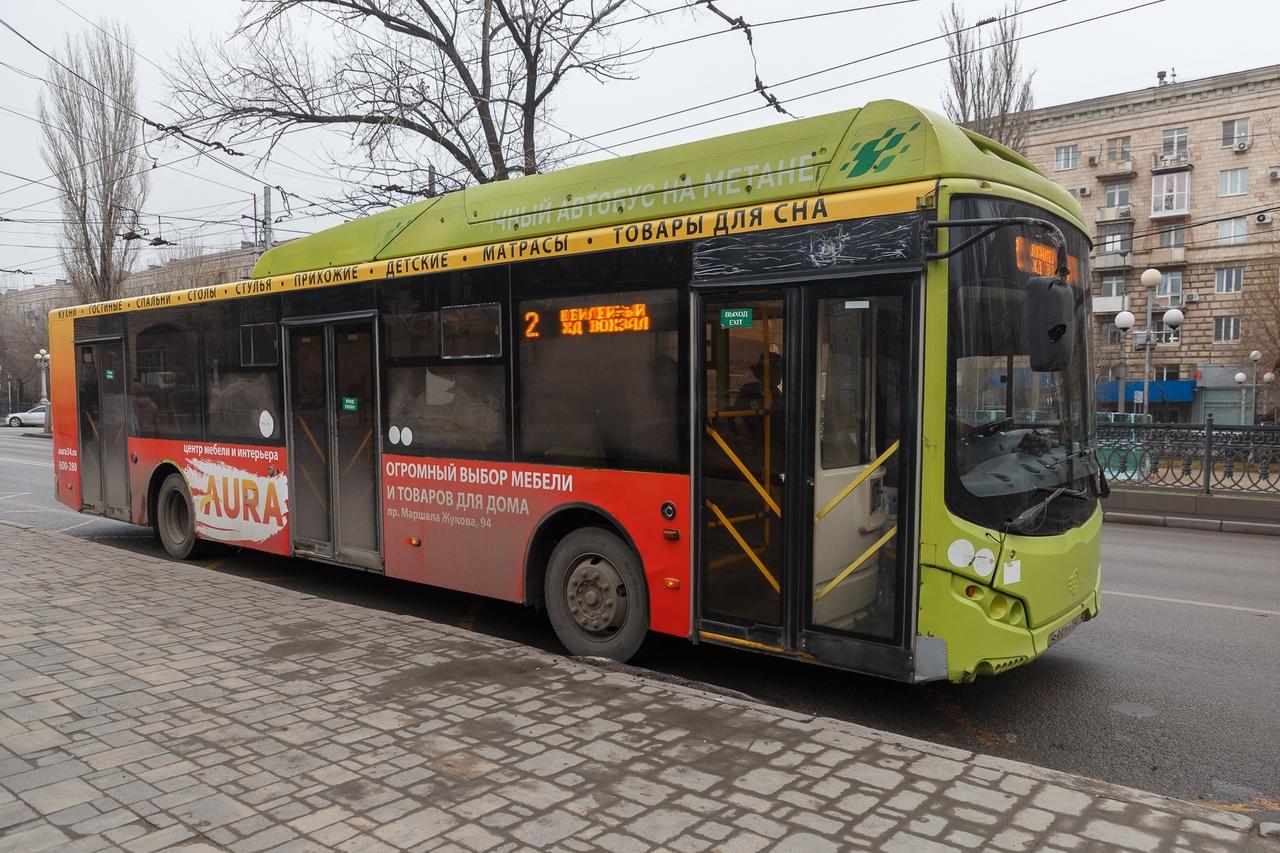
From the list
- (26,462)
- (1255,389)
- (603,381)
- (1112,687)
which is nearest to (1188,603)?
(1112,687)

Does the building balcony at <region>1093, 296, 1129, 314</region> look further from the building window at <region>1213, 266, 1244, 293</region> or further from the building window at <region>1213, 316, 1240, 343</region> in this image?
the building window at <region>1213, 316, 1240, 343</region>

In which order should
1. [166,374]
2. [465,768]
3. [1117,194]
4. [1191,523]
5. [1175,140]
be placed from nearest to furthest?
[465,768]
[166,374]
[1191,523]
[1175,140]
[1117,194]

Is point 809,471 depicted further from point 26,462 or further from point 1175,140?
point 1175,140

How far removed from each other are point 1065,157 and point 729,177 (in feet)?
165

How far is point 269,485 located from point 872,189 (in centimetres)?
658

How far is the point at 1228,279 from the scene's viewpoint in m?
44.2

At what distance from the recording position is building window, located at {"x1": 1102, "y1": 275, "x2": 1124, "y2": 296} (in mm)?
47844

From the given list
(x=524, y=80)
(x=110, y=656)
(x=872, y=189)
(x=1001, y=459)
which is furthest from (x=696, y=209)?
(x=524, y=80)

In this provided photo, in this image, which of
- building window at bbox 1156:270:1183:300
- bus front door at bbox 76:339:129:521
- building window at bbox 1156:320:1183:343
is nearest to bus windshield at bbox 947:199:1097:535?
bus front door at bbox 76:339:129:521

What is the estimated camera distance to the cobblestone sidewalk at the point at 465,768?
3.27 meters

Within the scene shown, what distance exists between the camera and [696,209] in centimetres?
537

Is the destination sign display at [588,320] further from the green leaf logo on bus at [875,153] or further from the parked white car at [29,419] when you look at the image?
the parked white car at [29,419]

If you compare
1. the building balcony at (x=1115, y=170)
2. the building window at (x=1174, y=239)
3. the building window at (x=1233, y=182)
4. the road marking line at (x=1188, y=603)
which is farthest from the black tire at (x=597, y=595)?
the building window at (x=1233, y=182)

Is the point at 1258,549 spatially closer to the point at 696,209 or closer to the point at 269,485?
the point at 696,209
